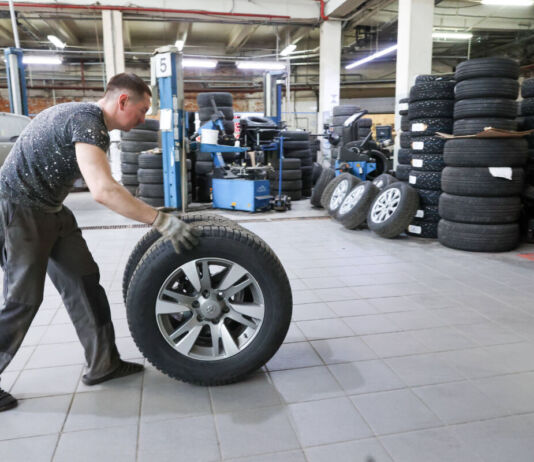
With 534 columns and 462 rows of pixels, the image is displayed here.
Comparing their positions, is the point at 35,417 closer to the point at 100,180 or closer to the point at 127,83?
the point at 100,180

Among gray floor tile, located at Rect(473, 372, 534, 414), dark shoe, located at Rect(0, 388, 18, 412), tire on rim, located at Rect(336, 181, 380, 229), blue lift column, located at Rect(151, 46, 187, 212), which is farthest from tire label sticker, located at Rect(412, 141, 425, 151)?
dark shoe, located at Rect(0, 388, 18, 412)

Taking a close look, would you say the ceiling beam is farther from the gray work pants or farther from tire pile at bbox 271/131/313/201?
the gray work pants

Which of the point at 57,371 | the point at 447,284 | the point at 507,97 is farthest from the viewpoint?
the point at 507,97

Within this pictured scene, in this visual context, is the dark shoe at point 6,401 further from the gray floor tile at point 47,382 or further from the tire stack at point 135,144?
the tire stack at point 135,144

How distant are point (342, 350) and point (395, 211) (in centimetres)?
329

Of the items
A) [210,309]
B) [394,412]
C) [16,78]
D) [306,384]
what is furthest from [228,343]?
[16,78]

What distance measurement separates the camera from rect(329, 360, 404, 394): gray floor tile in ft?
7.27

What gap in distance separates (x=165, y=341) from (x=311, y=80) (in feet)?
58.9

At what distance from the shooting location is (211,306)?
216cm

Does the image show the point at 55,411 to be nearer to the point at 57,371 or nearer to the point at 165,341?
the point at 57,371

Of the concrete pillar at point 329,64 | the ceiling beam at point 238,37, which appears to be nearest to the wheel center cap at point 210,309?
the concrete pillar at point 329,64

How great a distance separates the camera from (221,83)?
60.1ft

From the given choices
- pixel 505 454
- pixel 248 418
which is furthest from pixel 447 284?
pixel 248 418

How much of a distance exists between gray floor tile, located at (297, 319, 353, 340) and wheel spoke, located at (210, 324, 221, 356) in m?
0.79
